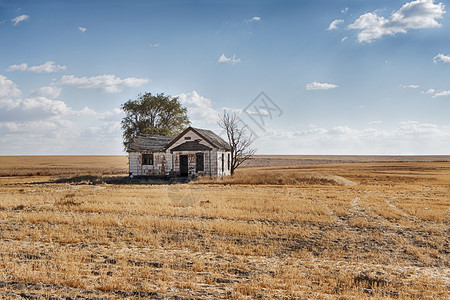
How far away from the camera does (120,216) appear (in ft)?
47.2

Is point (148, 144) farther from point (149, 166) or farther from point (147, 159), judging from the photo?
point (149, 166)

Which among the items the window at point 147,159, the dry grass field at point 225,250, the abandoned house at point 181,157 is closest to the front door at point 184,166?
the abandoned house at point 181,157

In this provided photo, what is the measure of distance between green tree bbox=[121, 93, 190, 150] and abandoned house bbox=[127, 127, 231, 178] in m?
12.6

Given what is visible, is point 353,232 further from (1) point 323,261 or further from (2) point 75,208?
(2) point 75,208

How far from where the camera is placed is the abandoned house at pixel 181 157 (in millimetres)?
32844

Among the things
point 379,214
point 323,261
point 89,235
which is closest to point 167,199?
point 89,235

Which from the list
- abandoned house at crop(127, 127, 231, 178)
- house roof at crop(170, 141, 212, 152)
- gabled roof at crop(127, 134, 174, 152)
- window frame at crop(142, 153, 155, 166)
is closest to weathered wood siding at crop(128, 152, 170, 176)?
abandoned house at crop(127, 127, 231, 178)

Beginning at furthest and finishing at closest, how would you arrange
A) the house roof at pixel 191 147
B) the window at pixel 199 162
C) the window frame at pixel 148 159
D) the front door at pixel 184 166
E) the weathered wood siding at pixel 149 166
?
the window frame at pixel 148 159
the weathered wood siding at pixel 149 166
the front door at pixel 184 166
the window at pixel 199 162
the house roof at pixel 191 147

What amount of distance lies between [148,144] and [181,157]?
3.95 m

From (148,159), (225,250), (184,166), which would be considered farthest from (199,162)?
(225,250)

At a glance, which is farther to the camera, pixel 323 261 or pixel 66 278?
pixel 323 261

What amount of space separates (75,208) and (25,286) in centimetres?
1012

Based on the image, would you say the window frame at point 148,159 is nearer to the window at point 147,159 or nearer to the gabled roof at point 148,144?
the window at point 147,159

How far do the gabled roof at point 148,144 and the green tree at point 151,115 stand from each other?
1043cm
